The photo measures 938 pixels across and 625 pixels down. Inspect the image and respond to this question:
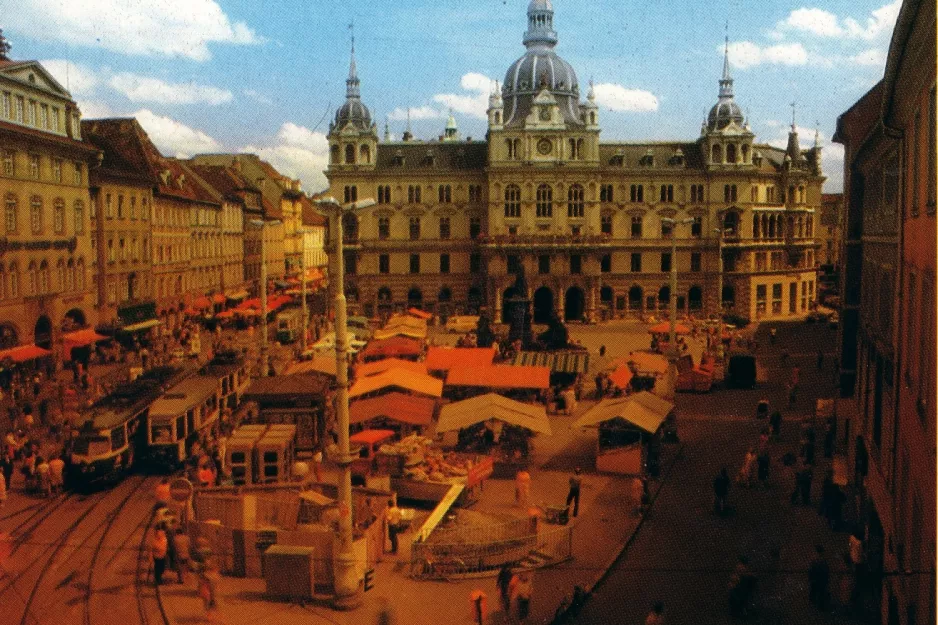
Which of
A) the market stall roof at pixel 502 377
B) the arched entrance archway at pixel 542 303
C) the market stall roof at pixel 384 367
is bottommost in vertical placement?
the market stall roof at pixel 502 377

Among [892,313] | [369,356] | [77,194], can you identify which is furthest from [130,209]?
[892,313]

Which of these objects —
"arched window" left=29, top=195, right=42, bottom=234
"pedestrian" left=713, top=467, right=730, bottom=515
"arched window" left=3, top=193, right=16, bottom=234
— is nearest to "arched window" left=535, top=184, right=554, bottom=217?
"arched window" left=29, top=195, right=42, bottom=234

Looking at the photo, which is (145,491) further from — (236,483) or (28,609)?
(28,609)

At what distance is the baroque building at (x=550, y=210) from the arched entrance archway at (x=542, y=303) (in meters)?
0.09

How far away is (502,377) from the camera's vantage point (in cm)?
3228

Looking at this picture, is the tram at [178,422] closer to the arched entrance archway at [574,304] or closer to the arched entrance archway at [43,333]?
the arched entrance archway at [43,333]

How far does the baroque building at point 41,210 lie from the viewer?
2970cm

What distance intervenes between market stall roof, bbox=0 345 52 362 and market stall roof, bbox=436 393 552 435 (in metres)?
15.2

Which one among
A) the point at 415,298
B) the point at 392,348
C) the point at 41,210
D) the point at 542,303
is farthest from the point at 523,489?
the point at 415,298

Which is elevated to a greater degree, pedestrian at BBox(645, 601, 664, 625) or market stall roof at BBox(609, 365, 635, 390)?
market stall roof at BBox(609, 365, 635, 390)

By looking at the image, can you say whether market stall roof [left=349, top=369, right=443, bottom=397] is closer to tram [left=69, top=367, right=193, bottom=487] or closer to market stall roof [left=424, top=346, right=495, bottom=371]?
market stall roof [left=424, top=346, right=495, bottom=371]

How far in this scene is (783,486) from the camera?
2325 centimetres

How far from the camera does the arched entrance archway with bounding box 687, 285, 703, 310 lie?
6569cm

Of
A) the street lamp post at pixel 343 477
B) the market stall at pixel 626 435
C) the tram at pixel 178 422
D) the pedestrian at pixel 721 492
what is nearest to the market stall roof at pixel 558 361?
the market stall at pixel 626 435
